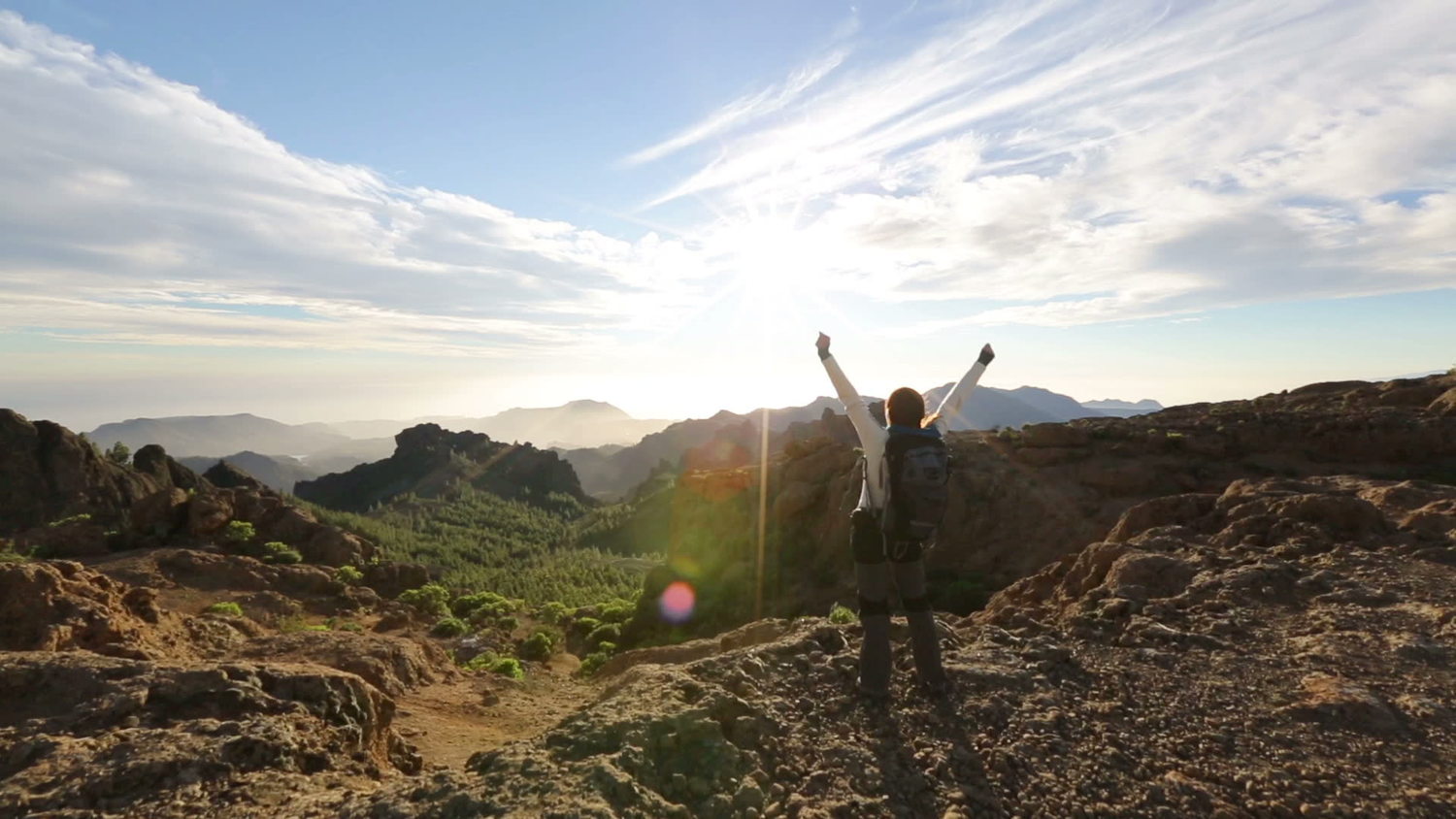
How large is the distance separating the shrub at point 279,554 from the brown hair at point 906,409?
22704 mm

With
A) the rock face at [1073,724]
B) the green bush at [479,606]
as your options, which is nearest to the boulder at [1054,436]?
the rock face at [1073,724]

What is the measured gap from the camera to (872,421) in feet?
18.5

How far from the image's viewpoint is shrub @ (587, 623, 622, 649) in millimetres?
23000

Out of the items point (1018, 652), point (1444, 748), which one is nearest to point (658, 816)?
point (1018, 652)

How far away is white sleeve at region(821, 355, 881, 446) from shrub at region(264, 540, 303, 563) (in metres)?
22.3

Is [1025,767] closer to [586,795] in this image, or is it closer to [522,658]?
[586,795]

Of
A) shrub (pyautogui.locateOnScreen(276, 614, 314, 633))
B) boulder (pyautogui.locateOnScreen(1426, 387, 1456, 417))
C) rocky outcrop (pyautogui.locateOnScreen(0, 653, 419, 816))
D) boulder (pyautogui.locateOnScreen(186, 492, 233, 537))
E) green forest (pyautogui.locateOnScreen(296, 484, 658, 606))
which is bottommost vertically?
green forest (pyautogui.locateOnScreen(296, 484, 658, 606))

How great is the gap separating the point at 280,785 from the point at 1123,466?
23362 mm

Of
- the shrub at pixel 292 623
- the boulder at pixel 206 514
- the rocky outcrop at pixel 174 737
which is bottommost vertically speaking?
the shrub at pixel 292 623

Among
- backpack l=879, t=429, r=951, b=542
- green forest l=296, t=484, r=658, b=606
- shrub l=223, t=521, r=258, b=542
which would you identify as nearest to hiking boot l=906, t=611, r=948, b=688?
backpack l=879, t=429, r=951, b=542

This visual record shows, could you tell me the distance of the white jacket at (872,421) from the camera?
545cm

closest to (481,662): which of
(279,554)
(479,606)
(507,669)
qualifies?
(507,669)

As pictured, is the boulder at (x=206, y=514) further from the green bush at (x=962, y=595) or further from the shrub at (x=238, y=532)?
the green bush at (x=962, y=595)

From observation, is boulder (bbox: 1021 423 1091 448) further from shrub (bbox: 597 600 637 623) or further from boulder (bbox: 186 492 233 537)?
boulder (bbox: 186 492 233 537)
